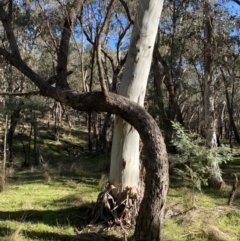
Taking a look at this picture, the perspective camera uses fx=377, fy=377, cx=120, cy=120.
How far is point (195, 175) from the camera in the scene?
7.37 metres

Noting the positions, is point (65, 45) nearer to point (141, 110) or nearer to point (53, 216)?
point (141, 110)

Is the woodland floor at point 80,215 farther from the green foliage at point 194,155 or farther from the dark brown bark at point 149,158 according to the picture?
the dark brown bark at point 149,158

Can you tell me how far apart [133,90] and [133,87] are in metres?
0.05

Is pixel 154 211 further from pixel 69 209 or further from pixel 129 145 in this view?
pixel 69 209

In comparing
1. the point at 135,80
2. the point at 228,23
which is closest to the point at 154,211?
the point at 135,80

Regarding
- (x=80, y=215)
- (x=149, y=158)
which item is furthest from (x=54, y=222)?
(x=149, y=158)

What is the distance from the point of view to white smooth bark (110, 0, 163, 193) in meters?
6.48

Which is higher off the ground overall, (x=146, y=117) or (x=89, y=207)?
(x=146, y=117)

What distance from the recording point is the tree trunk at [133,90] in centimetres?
647

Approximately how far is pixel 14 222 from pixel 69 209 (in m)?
1.14

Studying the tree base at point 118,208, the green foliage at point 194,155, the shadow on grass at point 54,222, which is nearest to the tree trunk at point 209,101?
the green foliage at point 194,155

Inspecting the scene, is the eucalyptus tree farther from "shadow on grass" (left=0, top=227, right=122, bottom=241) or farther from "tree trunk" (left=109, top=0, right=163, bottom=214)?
"shadow on grass" (left=0, top=227, right=122, bottom=241)

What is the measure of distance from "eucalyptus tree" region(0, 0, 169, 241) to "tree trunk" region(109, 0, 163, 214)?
0.02 metres

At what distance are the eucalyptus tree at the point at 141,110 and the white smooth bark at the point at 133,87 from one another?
2 centimetres
